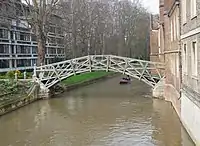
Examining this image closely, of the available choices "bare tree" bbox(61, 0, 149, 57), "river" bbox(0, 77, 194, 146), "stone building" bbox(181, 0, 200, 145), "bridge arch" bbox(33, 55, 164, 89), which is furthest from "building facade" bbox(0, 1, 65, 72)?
"stone building" bbox(181, 0, 200, 145)

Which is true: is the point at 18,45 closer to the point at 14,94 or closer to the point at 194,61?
the point at 14,94

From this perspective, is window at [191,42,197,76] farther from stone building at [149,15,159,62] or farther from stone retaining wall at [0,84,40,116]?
stone building at [149,15,159,62]

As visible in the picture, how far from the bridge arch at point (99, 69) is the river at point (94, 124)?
1780 millimetres

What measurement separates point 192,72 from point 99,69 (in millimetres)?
12696

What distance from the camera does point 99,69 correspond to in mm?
26312

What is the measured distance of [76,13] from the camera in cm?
4444

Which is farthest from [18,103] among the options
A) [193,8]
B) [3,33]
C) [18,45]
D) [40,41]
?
[18,45]

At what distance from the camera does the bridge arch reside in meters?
26.1

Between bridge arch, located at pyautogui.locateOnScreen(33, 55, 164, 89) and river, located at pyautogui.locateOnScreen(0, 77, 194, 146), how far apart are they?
178cm

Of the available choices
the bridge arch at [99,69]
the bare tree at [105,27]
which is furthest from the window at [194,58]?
the bare tree at [105,27]

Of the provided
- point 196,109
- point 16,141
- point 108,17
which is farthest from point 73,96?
point 108,17

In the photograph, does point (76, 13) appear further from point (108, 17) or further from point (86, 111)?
point (86, 111)

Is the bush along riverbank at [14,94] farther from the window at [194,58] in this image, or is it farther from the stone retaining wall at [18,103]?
the window at [194,58]

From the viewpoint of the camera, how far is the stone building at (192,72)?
12422 millimetres
